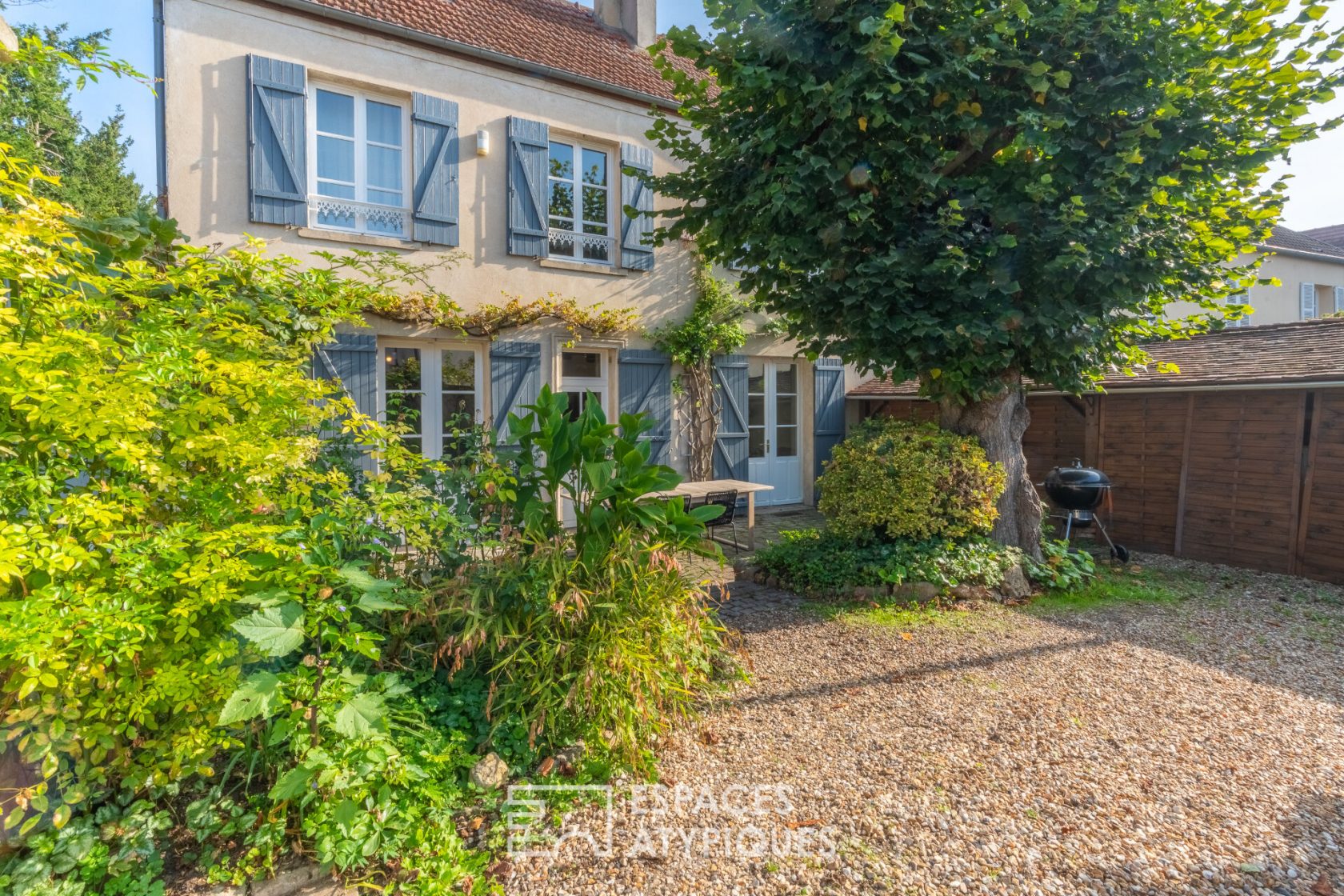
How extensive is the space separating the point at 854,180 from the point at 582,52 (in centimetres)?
606

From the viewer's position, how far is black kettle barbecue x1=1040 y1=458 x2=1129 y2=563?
698 cm

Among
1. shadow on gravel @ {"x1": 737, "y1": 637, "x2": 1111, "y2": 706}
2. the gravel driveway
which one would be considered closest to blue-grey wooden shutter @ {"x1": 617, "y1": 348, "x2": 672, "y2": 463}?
the gravel driveway

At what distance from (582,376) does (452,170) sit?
2898 mm

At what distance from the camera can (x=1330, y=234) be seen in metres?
18.7

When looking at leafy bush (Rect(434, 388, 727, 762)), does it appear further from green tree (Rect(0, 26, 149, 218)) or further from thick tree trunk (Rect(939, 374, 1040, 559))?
green tree (Rect(0, 26, 149, 218))

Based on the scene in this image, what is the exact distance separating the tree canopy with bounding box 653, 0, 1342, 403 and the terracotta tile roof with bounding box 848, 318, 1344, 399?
125cm

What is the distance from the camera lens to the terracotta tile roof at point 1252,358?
21.5 ft

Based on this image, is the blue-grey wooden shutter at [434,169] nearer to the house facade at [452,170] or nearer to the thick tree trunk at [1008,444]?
the house facade at [452,170]

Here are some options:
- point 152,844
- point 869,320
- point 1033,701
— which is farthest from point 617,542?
point 869,320

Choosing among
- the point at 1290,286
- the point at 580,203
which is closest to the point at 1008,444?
the point at 580,203

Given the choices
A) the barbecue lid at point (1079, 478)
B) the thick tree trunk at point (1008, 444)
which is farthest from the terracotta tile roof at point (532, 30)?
the barbecue lid at point (1079, 478)

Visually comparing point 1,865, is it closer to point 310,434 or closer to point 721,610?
point 310,434

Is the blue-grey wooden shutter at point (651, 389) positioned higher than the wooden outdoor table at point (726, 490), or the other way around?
the blue-grey wooden shutter at point (651, 389)

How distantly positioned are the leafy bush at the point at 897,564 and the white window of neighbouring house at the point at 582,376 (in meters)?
3.86
